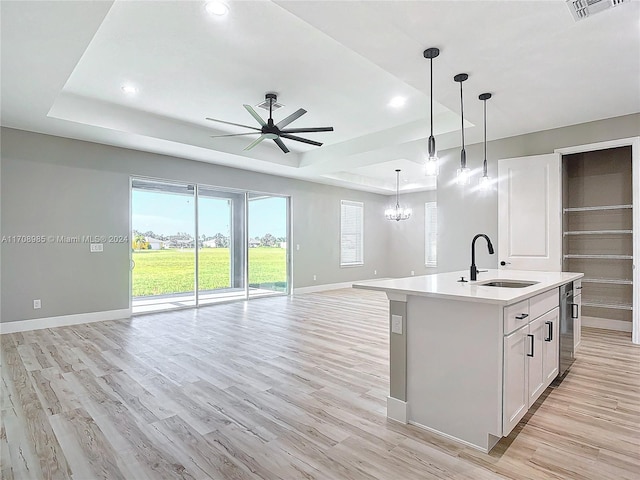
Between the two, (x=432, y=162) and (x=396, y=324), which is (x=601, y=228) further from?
(x=396, y=324)

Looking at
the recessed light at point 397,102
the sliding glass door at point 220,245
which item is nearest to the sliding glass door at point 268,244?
the sliding glass door at point 220,245

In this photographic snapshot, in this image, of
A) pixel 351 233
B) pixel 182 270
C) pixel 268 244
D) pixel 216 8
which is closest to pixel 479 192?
pixel 216 8

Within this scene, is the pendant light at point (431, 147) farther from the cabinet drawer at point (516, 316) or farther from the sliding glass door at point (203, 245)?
the sliding glass door at point (203, 245)

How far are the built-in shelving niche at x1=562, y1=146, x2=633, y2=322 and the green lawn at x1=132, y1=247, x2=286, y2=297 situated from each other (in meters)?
5.64

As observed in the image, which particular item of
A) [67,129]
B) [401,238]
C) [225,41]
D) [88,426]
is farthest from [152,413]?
[401,238]

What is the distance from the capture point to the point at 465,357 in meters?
2.12

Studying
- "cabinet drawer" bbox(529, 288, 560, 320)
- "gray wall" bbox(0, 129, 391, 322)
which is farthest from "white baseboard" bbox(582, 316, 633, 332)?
"gray wall" bbox(0, 129, 391, 322)

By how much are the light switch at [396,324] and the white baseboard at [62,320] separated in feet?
16.7

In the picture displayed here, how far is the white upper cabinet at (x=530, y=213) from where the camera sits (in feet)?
15.3

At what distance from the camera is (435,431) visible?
223cm

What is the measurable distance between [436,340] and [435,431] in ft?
1.85

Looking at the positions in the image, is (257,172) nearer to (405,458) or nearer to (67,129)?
(67,129)

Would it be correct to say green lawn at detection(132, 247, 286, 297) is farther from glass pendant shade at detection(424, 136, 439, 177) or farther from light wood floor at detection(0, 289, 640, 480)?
glass pendant shade at detection(424, 136, 439, 177)

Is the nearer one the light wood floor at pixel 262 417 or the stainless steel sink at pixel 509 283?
the light wood floor at pixel 262 417
